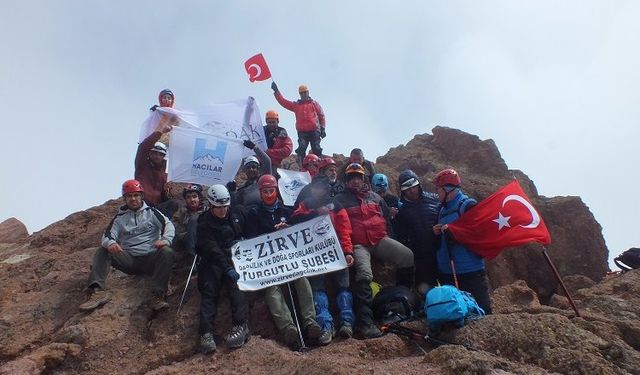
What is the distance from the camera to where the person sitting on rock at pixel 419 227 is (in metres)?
9.32

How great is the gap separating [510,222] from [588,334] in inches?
93.6

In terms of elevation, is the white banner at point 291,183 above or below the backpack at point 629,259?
above

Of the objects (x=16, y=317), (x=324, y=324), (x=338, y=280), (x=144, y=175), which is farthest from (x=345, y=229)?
(x=16, y=317)

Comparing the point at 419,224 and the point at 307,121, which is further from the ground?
the point at 307,121

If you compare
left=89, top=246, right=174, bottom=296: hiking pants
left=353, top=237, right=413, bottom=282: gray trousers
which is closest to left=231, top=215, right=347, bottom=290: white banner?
left=353, top=237, right=413, bottom=282: gray trousers

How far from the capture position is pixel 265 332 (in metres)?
8.70

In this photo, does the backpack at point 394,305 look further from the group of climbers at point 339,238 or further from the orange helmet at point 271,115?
the orange helmet at point 271,115

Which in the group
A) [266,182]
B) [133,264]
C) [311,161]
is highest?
[311,161]

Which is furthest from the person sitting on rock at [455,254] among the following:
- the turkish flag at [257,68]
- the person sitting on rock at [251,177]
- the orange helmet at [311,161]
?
the turkish flag at [257,68]

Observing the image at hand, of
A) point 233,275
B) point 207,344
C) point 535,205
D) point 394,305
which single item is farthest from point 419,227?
point 535,205

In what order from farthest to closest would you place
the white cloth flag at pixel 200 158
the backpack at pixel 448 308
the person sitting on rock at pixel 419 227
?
1. the white cloth flag at pixel 200 158
2. the person sitting on rock at pixel 419 227
3. the backpack at pixel 448 308

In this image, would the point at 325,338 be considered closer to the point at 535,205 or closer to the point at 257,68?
the point at 535,205

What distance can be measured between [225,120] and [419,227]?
6.49m

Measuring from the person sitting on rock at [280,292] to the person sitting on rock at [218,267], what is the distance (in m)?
0.33
